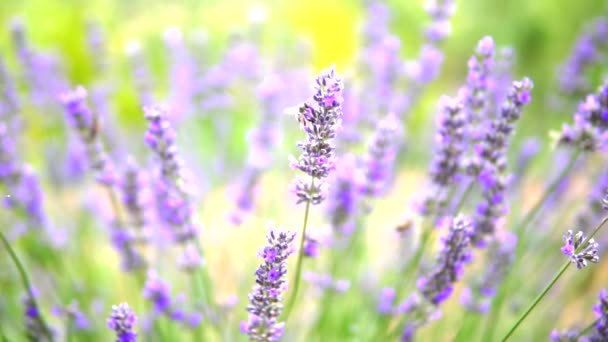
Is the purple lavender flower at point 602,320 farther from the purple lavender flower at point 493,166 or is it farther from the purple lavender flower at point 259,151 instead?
the purple lavender flower at point 259,151

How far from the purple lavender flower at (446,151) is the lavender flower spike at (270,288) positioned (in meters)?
0.45

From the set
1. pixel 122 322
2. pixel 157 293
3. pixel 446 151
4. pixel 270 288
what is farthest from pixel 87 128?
pixel 446 151

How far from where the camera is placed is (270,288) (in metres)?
0.78

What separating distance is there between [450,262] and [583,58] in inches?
41.7

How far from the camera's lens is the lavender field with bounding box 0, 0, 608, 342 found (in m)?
1.00

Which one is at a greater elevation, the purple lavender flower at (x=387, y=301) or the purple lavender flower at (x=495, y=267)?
the purple lavender flower at (x=387, y=301)

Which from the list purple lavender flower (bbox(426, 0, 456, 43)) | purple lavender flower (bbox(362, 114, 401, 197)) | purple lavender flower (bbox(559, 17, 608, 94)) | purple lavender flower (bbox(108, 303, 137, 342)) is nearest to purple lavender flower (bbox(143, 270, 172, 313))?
purple lavender flower (bbox(108, 303, 137, 342))

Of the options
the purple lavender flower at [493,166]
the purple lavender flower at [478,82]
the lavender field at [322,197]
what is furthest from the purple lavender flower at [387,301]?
the purple lavender flower at [478,82]

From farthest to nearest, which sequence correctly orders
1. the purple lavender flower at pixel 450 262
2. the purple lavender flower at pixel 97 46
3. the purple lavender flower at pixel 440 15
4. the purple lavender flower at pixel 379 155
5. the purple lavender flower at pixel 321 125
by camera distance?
the purple lavender flower at pixel 97 46 < the purple lavender flower at pixel 440 15 < the purple lavender flower at pixel 379 155 < the purple lavender flower at pixel 450 262 < the purple lavender flower at pixel 321 125

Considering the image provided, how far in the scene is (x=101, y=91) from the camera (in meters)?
2.06

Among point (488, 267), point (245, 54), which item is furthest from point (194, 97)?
point (488, 267)

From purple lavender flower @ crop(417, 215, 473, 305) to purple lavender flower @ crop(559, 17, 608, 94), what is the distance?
99 centimetres

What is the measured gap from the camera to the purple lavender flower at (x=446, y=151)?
3.42 ft

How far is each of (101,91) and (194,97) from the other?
0.34 meters
